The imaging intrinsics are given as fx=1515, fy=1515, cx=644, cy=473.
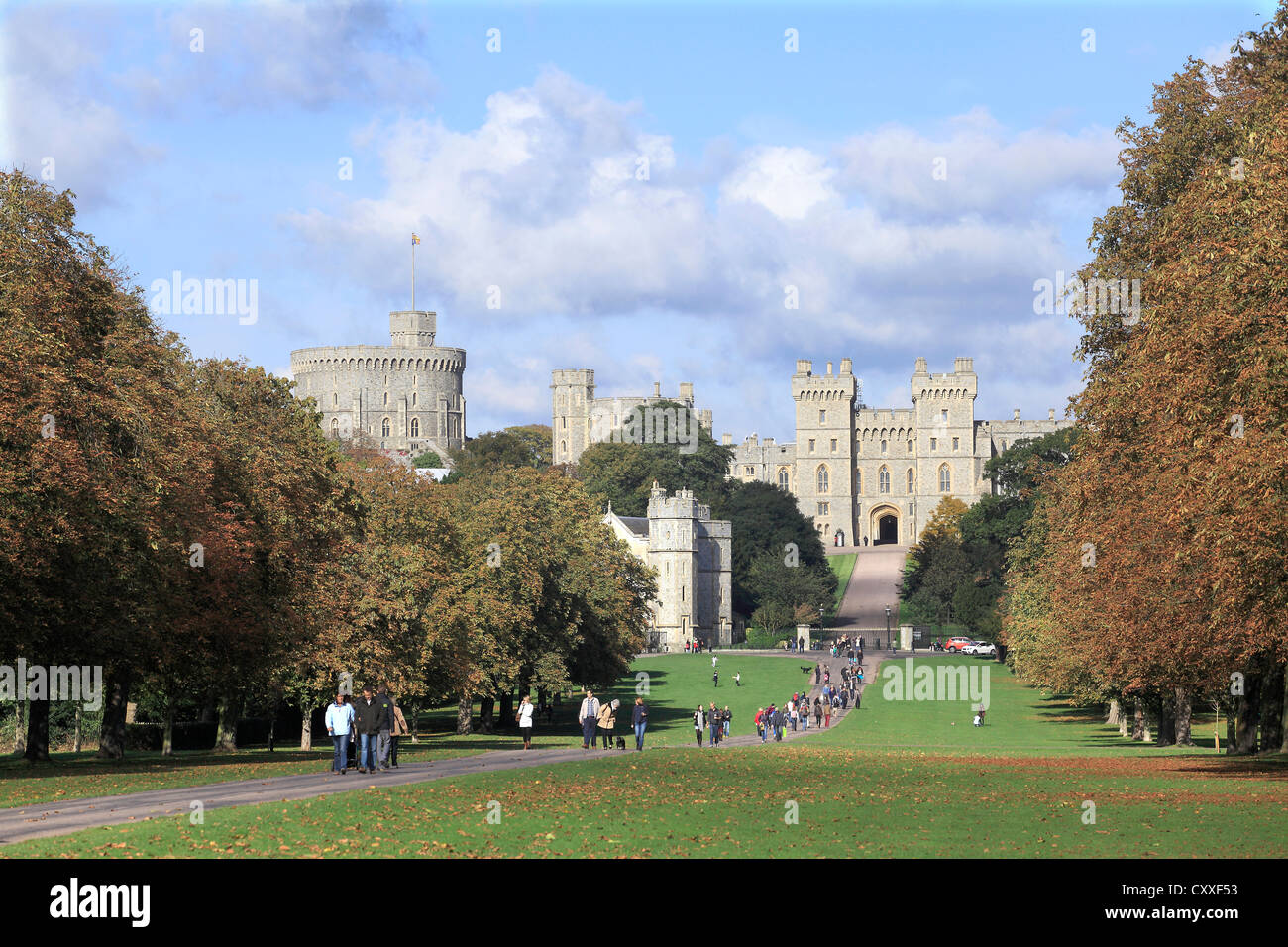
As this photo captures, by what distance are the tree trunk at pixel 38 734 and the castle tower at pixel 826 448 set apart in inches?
5231

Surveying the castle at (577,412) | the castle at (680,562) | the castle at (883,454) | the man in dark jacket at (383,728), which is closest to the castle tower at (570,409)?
the castle at (577,412)

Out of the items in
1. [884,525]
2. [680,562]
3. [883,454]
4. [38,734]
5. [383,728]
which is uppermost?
[883,454]

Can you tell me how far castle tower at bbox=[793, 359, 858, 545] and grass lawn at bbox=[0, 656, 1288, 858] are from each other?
131m

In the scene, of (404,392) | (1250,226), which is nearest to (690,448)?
(404,392)

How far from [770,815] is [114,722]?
20407 millimetres

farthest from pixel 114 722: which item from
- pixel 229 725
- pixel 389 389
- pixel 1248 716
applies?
pixel 389 389

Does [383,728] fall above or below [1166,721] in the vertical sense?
above

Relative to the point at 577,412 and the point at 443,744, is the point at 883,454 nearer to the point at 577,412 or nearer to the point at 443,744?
the point at 577,412

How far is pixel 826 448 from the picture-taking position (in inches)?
6432

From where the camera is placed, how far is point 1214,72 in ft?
112

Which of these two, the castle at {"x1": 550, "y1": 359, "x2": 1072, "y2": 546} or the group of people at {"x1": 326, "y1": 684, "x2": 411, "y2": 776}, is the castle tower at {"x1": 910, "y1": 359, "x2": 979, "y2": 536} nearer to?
the castle at {"x1": 550, "y1": 359, "x2": 1072, "y2": 546}

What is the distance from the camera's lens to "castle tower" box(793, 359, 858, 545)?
162 meters
